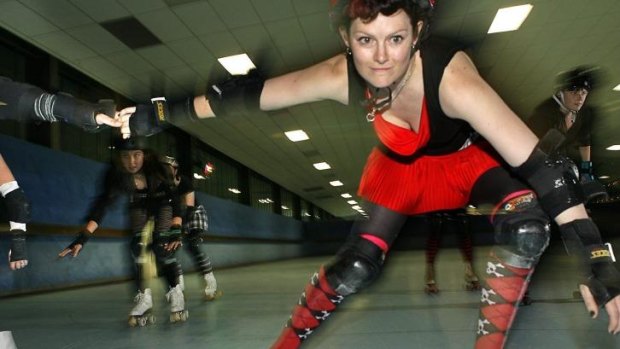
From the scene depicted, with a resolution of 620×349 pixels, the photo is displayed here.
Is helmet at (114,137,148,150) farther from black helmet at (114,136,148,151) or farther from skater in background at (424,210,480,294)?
skater in background at (424,210,480,294)

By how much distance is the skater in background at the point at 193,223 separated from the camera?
3.53 m

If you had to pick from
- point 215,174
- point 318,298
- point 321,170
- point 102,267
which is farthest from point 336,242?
point 318,298

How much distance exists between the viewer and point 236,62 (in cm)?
680

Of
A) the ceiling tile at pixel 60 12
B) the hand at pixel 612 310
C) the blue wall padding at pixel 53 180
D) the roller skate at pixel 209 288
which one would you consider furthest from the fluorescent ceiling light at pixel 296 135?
the hand at pixel 612 310

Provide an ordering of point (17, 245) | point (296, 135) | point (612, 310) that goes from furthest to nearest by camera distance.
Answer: point (296, 135)
point (17, 245)
point (612, 310)

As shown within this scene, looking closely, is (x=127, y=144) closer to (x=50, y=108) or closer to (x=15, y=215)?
(x=15, y=215)

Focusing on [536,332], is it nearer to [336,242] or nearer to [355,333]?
[355,333]

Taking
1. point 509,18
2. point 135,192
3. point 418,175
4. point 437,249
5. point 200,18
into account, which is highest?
point 200,18

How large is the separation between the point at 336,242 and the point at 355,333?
688 inches

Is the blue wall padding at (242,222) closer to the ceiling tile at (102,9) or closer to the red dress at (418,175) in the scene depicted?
the ceiling tile at (102,9)

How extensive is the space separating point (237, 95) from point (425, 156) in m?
0.70

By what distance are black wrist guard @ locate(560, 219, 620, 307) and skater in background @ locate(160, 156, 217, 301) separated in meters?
2.96

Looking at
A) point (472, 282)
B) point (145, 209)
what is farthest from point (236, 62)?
point (472, 282)

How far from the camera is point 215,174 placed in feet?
42.0
